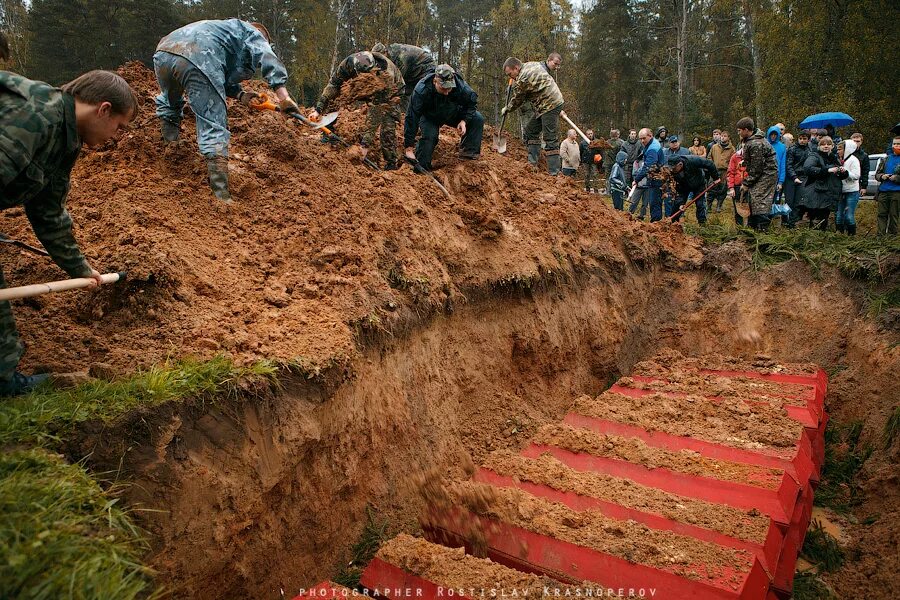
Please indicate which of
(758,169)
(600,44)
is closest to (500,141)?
(758,169)

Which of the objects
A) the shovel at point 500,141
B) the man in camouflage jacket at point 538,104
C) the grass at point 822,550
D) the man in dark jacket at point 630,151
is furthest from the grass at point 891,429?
the man in dark jacket at point 630,151

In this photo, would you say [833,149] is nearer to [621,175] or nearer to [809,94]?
[621,175]

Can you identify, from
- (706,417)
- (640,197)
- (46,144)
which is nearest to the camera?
(46,144)

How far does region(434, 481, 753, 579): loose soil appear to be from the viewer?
302 cm

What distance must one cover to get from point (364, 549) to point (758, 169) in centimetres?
752

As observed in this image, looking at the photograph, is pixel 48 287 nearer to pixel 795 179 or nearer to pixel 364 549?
pixel 364 549

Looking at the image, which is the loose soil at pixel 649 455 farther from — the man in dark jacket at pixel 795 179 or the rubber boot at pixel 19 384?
the man in dark jacket at pixel 795 179

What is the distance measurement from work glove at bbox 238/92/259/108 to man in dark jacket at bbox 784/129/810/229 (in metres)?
8.45

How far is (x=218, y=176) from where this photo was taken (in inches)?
182

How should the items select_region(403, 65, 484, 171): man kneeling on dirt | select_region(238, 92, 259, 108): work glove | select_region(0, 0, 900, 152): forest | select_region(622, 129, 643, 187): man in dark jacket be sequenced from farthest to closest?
select_region(0, 0, 900, 152): forest
select_region(622, 129, 643, 187): man in dark jacket
select_region(403, 65, 484, 171): man kneeling on dirt
select_region(238, 92, 259, 108): work glove

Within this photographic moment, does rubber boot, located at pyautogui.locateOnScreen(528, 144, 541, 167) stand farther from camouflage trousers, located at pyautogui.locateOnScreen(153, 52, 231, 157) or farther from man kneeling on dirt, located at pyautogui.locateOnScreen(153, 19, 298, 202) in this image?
camouflage trousers, located at pyautogui.locateOnScreen(153, 52, 231, 157)

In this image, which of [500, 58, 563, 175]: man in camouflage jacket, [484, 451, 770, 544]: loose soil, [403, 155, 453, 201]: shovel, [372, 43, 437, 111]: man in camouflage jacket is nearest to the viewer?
[484, 451, 770, 544]: loose soil

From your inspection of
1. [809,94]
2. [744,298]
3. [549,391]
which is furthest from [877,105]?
[549,391]

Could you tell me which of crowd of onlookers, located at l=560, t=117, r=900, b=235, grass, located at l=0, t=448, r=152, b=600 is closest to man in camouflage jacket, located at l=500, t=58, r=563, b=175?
crowd of onlookers, located at l=560, t=117, r=900, b=235
